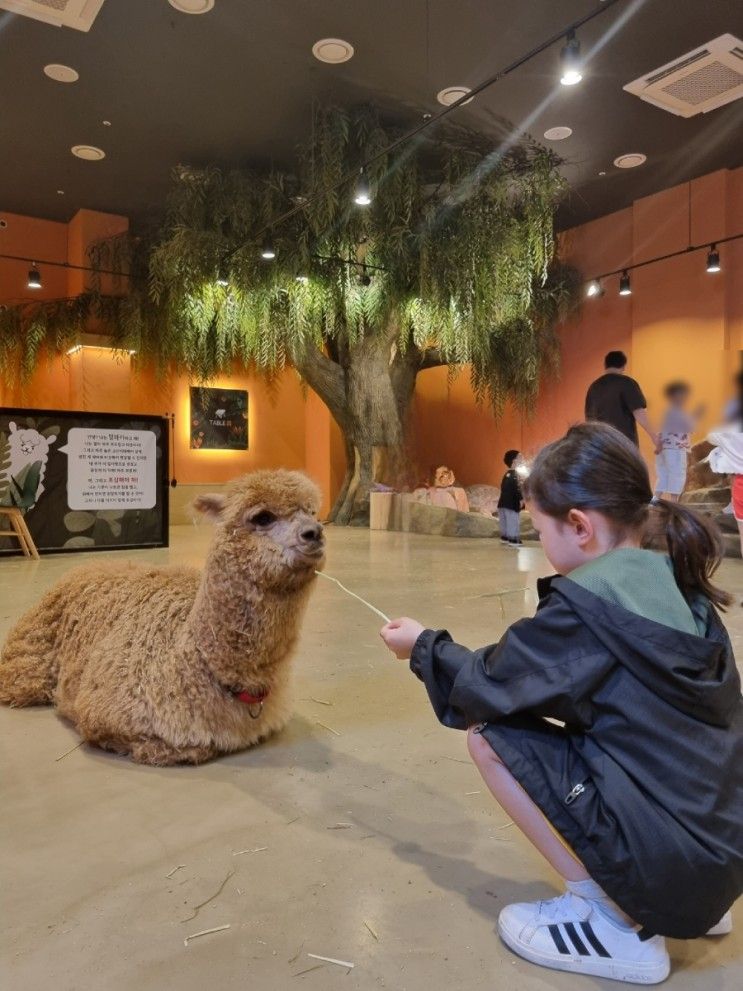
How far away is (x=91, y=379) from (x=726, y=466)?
8.88m

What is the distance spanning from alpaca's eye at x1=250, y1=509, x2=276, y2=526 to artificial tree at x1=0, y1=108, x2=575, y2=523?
598cm

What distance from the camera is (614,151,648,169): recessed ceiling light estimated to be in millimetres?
7668

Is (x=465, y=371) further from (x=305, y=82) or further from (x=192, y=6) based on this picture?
(x=192, y=6)

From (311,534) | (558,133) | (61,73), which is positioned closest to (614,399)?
(311,534)

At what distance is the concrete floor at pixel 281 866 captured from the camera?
938mm

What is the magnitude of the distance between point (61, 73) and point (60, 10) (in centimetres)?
123

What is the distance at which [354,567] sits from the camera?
5.35 m

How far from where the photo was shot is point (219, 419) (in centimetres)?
1112

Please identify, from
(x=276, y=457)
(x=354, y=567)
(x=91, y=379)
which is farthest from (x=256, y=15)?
(x=276, y=457)

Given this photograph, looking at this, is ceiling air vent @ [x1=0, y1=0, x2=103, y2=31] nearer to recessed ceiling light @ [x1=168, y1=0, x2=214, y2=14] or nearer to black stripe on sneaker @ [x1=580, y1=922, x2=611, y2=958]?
recessed ceiling light @ [x1=168, y1=0, x2=214, y2=14]

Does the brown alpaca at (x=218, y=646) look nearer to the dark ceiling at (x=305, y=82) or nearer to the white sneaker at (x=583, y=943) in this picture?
the white sneaker at (x=583, y=943)

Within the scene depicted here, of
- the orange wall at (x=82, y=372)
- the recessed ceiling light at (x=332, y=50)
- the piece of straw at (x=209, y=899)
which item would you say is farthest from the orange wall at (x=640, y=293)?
the piece of straw at (x=209, y=899)

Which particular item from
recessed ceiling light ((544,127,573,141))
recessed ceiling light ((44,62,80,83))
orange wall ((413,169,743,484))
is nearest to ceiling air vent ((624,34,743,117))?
recessed ceiling light ((544,127,573,141))

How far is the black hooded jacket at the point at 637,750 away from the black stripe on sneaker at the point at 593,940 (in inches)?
3.2
